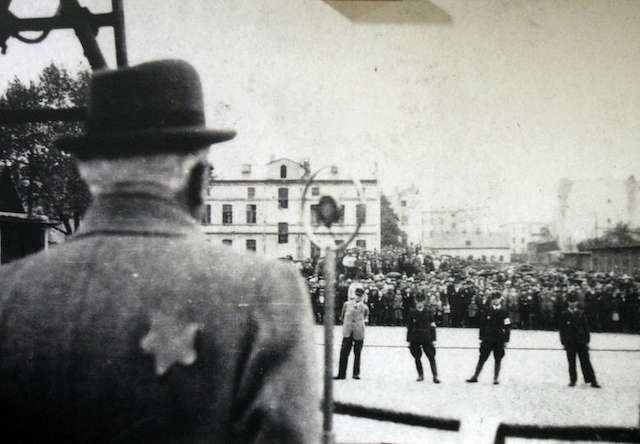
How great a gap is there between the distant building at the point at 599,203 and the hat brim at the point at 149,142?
114 inches

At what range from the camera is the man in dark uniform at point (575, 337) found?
5270 millimetres

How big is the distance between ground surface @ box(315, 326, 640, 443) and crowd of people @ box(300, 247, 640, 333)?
0.38 metres

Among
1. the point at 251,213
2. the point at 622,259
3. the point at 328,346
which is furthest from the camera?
the point at 622,259

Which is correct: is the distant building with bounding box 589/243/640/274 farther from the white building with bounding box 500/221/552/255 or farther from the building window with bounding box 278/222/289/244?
the building window with bounding box 278/222/289/244

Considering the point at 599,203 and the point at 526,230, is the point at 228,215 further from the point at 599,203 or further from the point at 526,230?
the point at 526,230

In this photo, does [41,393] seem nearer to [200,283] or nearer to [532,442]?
[200,283]

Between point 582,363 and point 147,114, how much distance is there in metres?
5.02

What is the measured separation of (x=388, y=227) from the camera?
5.70 m

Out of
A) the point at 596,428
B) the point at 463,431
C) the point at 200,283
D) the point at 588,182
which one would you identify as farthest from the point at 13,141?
the point at 596,428

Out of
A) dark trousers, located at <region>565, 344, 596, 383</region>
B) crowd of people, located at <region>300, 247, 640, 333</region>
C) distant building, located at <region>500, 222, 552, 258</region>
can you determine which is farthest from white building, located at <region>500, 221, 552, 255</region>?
dark trousers, located at <region>565, 344, 596, 383</region>

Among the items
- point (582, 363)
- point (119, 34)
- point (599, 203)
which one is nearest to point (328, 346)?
point (119, 34)

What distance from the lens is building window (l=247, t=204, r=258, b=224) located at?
3.50m

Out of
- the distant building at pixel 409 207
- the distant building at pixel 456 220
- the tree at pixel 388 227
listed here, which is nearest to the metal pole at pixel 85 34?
→ the distant building at pixel 409 207

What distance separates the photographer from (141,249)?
1.26 meters
